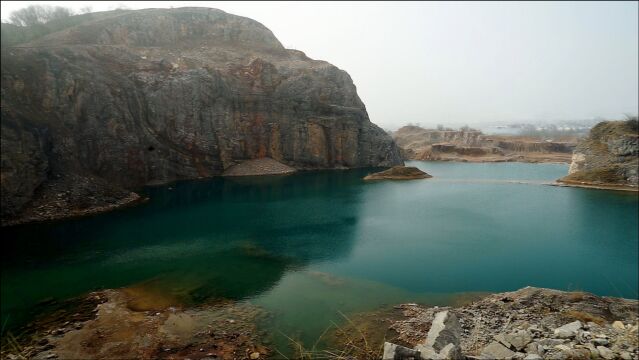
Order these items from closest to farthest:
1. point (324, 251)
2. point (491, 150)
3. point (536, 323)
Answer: point (536, 323) → point (324, 251) → point (491, 150)

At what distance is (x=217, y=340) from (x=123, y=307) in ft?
26.1

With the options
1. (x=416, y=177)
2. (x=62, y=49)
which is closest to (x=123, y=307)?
(x=62, y=49)

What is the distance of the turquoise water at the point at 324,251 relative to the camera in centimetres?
2684

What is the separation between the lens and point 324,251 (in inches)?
1410

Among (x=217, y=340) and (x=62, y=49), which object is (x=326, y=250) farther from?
(x=62, y=49)

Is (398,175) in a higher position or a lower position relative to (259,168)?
lower

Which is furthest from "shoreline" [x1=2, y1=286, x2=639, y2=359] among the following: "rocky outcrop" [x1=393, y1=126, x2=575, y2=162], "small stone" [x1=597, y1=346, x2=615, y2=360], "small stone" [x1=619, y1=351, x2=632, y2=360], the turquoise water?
"rocky outcrop" [x1=393, y1=126, x2=575, y2=162]

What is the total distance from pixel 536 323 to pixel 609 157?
68648 mm

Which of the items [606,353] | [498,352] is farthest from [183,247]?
[606,353]

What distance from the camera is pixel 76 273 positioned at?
3031cm

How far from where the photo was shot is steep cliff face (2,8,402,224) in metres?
52.5

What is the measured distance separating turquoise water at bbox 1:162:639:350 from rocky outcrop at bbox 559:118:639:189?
10008 mm

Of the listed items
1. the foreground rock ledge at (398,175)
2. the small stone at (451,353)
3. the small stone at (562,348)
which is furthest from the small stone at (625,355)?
the foreground rock ledge at (398,175)

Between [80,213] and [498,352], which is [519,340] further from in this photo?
[80,213]
